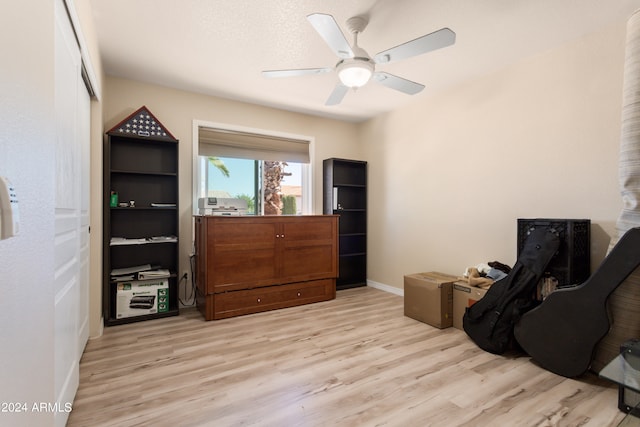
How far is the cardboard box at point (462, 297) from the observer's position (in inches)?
107

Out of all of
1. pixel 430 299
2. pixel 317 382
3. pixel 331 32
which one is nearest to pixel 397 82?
pixel 331 32

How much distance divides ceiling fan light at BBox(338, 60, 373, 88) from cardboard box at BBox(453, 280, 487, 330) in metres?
2.08

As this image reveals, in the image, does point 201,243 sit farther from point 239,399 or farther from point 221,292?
point 239,399

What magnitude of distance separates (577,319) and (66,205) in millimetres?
3199

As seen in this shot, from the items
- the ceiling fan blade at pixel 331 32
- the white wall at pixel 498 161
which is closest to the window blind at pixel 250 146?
the white wall at pixel 498 161

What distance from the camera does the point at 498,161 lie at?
2988mm

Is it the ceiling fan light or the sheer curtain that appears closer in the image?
the sheer curtain

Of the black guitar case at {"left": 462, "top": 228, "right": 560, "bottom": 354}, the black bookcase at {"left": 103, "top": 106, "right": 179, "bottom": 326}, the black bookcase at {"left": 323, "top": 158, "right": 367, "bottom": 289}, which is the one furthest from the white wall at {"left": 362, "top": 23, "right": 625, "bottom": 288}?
the black bookcase at {"left": 103, "top": 106, "right": 179, "bottom": 326}

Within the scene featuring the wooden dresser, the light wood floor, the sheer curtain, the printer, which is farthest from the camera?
the printer

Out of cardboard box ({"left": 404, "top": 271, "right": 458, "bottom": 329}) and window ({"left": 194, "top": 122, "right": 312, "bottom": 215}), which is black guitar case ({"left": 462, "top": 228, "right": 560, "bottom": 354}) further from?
window ({"left": 194, "top": 122, "right": 312, "bottom": 215})

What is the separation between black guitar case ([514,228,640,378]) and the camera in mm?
1833

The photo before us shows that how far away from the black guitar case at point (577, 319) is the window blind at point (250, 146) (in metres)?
3.22

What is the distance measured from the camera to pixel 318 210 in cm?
441

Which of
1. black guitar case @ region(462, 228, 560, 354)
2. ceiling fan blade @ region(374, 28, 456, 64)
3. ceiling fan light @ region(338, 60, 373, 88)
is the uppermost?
ceiling fan blade @ region(374, 28, 456, 64)
